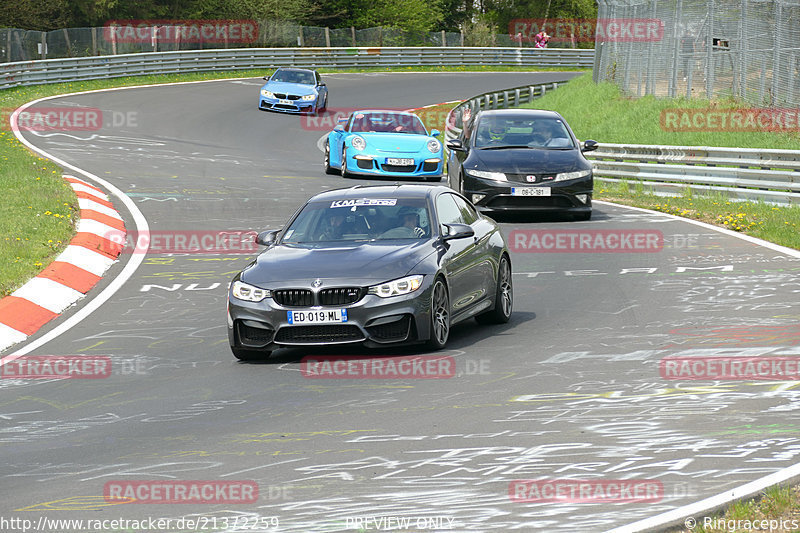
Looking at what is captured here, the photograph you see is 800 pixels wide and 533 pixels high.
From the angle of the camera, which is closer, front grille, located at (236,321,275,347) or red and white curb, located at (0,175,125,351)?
front grille, located at (236,321,275,347)

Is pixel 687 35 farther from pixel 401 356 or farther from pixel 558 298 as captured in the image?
pixel 401 356

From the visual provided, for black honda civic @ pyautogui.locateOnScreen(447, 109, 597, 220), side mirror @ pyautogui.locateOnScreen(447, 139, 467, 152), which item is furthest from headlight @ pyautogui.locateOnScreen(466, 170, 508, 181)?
side mirror @ pyautogui.locateOnScreen(447, 139, 467, 152)

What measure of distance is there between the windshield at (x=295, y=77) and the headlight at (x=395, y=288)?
3149 cm

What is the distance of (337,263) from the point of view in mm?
9914

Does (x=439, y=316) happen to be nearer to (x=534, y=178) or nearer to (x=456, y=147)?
(x=534, y=178)

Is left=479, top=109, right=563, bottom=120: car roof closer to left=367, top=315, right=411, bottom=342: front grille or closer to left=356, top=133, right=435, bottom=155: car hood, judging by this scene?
left=356, top=133, right=435, bottom=155: car hood

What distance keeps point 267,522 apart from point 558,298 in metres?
7.33

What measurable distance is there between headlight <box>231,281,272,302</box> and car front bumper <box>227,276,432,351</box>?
0.05 metres

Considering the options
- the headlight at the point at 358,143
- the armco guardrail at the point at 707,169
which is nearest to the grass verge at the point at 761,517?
the armco guardrail at the point at 707,169

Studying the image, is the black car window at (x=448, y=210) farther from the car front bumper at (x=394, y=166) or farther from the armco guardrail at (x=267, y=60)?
the armco guardrail at (x=267, y=60)

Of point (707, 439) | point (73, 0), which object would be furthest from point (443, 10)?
point (707, 439)

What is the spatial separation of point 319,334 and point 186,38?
4788 centimetres

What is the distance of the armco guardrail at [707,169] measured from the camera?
2025 cm

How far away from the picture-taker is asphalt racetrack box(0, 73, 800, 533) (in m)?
5.98
